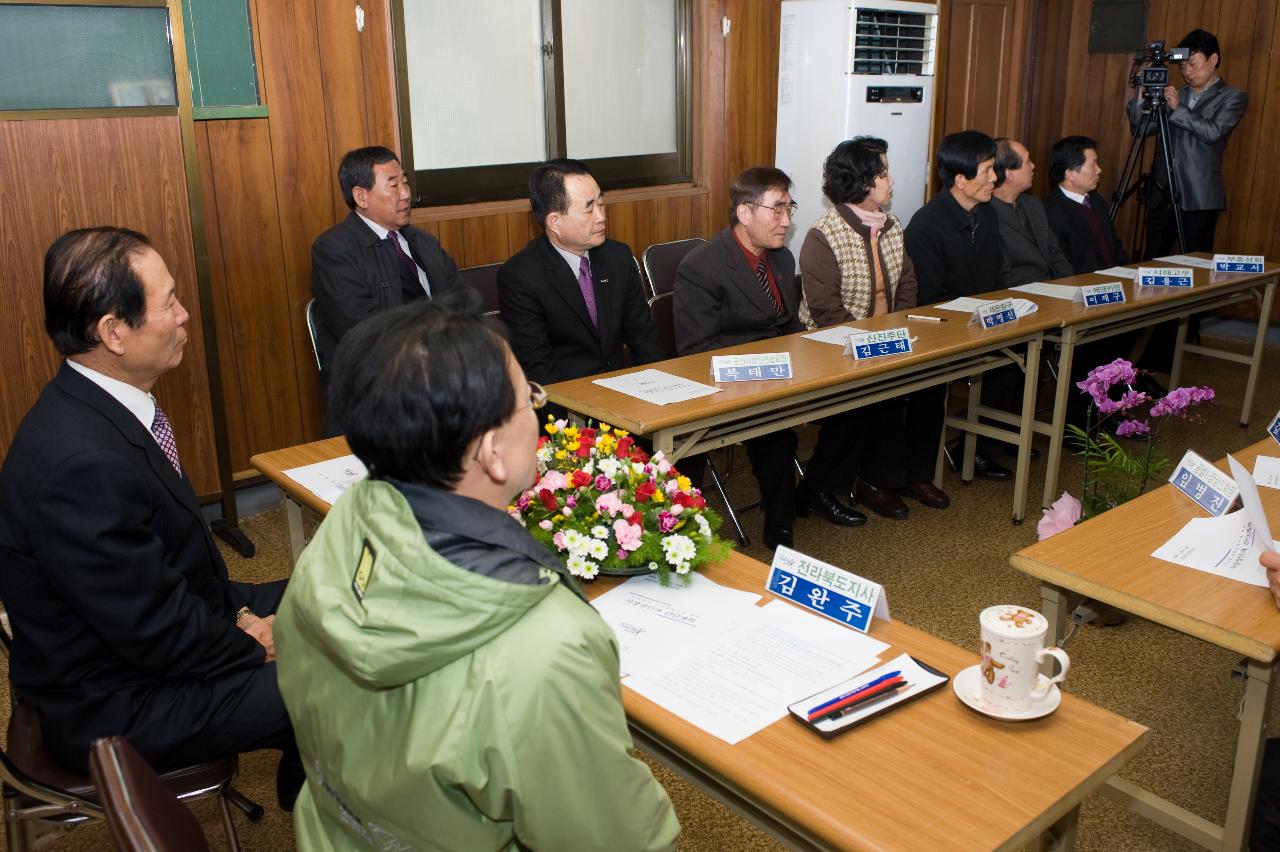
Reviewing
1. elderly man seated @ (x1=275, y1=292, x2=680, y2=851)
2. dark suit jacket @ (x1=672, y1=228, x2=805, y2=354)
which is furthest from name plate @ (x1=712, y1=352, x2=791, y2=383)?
elderly man seated @ (x1=275, y1=292, x2=680, y2=851)

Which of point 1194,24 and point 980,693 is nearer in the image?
point 980,693

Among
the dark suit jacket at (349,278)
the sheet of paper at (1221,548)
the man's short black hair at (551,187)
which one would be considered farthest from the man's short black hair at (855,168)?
the sheet of paper at (1221,548)

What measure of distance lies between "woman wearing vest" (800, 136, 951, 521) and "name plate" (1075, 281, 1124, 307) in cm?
63

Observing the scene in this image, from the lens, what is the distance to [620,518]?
5.84 ft

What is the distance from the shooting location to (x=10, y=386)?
3.22 meters

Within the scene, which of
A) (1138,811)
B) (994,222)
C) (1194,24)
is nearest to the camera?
(1138,811)

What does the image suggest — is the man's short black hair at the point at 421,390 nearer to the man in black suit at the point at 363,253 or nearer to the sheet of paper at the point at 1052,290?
the man in black suit at the point at 363,253

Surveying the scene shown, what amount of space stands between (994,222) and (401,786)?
4.03 meters

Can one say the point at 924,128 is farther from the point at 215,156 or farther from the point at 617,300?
the point at 215,156

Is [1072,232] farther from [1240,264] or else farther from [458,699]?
[458,699]

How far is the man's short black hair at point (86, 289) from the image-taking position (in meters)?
1.78

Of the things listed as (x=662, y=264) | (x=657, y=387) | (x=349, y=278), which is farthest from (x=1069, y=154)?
(x=349, y=278)

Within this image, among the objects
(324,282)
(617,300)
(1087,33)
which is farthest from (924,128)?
(324,282)

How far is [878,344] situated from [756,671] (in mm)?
1950
